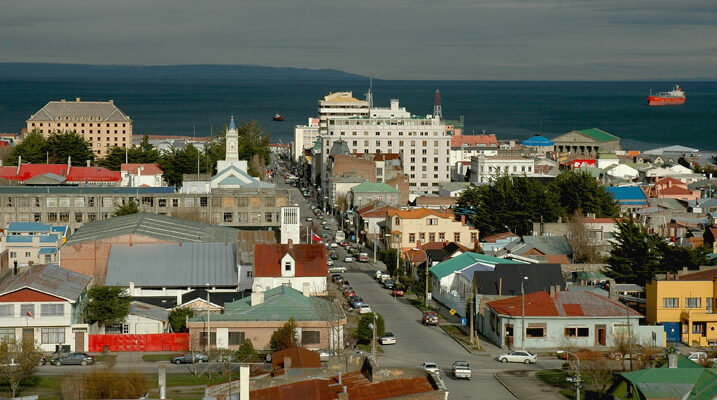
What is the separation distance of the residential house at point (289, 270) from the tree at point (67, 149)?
200 ft

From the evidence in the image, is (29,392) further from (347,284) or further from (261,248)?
(347,284)

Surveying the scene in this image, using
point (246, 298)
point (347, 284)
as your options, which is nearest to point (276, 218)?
point (347, 284)

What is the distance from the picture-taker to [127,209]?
7956 cm

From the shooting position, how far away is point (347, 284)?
216 feet

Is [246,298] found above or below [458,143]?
below

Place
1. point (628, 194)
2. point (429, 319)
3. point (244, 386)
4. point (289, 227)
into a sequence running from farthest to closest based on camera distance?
point (628, 194), point (289, 227), point (429, 319), point (244, 386)

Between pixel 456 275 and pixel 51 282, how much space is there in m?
A: 21.0

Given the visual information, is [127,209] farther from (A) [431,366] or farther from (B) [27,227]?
(A) [431,366]

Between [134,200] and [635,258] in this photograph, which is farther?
[134,200]

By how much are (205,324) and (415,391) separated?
63.6 feet

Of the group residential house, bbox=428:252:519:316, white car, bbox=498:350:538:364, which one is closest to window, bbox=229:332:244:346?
white car, bbox=498:350:538:364

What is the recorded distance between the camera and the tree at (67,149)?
114 metres

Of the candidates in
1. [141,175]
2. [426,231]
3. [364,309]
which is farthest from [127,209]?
[364,309]

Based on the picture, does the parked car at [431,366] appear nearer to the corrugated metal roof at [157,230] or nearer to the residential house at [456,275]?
the residential house at [456,275]
